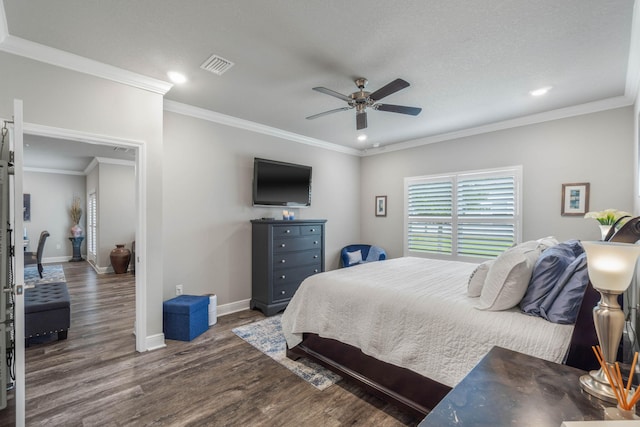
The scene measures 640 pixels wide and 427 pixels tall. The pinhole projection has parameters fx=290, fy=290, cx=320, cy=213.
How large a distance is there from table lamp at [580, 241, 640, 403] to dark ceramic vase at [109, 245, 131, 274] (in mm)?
7879

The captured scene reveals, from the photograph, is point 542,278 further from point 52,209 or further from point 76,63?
point 52,209

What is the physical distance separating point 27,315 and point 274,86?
11.6 ft

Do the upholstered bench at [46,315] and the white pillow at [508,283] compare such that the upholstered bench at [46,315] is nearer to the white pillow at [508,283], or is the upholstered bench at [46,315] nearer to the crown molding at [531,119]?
the white pillow at [508,283]

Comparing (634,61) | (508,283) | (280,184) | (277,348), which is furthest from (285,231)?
(634,61)

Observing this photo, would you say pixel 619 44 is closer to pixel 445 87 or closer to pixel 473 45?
pixel 473 45

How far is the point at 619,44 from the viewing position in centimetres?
229

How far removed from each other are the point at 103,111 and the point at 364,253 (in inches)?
178

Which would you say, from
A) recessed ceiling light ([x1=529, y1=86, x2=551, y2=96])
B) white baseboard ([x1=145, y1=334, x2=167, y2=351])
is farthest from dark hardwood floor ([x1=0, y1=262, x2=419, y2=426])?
recessed ceiling light ([x1=529, y1=86, x2=551, y2=96])

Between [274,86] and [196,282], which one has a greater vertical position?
[274,86]

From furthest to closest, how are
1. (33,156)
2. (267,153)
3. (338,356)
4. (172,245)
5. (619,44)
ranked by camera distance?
1. (33,156)
2. (267,153)
3. (172,245)
4. (338,356)
5. (619,44)

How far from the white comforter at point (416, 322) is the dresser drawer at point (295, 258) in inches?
51.8

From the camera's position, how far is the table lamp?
100 centimetres

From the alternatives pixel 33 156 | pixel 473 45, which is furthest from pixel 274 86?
pixel 33 156

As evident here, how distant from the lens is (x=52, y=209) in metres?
8.38
